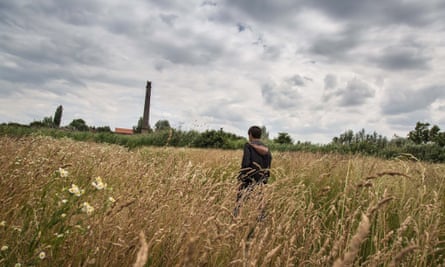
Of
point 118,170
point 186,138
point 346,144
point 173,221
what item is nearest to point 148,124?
point 186,138

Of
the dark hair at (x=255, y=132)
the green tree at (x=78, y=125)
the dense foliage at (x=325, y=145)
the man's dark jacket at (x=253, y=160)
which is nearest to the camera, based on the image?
the man's dark jacket at (x=253, y=160)

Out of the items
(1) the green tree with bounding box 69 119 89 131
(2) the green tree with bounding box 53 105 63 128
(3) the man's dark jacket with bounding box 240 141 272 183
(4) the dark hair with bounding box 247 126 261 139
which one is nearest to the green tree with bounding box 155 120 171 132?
(1) the green tree with bounding box 69 119 89 131

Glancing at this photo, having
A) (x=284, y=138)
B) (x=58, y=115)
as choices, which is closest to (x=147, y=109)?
(x=284, y=138)

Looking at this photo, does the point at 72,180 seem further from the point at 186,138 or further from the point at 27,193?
the point at 186,138

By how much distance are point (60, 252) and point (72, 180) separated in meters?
1.89

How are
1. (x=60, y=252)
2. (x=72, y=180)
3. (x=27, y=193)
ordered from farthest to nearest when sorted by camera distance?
1. (x=72, y=180)
2. (x=27, y=193)
3. (x=60, y=252)

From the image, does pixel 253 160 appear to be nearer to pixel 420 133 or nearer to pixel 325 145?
pixel 325 145

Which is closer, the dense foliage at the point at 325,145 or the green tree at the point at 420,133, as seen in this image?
the dense foliage at the point at 325,145

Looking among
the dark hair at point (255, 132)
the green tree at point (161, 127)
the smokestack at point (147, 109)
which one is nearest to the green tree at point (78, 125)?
the smokestack at point (147, 109)

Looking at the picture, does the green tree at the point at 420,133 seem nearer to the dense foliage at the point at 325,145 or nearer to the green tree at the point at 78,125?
the dense foliage at the point at 325,145

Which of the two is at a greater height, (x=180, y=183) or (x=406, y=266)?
(x=180, y=183)

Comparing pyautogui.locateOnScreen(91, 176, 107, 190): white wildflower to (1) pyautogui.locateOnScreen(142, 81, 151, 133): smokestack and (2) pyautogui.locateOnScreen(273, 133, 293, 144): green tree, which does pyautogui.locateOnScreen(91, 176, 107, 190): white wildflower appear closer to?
(2) pyautogui.locateOnScreen(273, 133, 293, 144): green tree

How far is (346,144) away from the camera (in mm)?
18266

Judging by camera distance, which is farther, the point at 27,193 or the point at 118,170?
the point at 118,170
